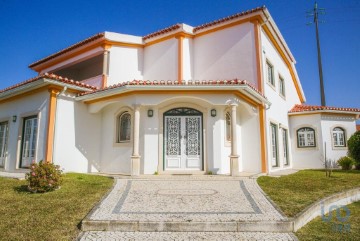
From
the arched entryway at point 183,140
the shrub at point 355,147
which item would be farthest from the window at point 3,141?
the shrub at point 355,147

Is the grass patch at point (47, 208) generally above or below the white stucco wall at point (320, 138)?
below

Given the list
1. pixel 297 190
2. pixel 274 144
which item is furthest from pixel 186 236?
pixel 274 144

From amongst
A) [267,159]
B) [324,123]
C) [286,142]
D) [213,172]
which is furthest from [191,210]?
[324,123]

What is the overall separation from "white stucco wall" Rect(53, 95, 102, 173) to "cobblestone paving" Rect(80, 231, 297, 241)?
263 inches

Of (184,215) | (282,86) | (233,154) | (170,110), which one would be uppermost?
(282,86)

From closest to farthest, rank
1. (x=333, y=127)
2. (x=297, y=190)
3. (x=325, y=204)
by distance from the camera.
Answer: (x=325, y=204) < (x=297, y=190) < (x=333, y=127)

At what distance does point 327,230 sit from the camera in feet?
17.3

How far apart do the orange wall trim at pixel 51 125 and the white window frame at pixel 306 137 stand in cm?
1325

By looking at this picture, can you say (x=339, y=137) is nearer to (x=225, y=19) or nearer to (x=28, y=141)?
(x=225, y=19)

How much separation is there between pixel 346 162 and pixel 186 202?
11.9m

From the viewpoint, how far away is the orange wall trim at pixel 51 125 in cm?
1033

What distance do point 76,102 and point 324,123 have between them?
1341cm

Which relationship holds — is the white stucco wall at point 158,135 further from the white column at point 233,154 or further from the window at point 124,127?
the white column at point 233,154

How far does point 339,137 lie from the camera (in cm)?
1588
